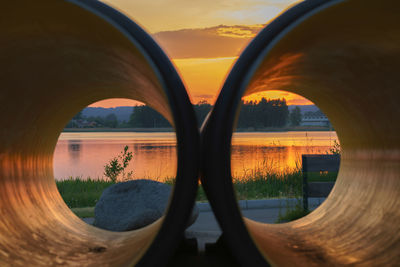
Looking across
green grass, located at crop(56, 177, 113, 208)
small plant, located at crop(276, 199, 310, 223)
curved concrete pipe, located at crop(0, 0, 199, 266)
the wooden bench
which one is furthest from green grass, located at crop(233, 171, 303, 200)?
curved concrete pipe, located at crop(0, 0, 199, 266)

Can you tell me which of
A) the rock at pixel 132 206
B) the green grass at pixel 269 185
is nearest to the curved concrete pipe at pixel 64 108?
the rock at pixel 132 206

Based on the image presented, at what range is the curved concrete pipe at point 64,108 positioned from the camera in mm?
2352

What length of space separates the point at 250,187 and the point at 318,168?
9.45 feet

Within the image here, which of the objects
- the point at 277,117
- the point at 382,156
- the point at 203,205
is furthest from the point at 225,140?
the point at 277,117

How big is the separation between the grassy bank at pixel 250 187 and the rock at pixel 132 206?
3.03 meters

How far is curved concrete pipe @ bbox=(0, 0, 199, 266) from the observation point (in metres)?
2.35

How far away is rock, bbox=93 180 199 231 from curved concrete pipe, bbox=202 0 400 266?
1.89 metres

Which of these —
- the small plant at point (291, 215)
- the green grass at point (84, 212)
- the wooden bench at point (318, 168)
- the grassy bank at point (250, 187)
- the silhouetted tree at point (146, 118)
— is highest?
the silhouetted tree at point (146, 118)

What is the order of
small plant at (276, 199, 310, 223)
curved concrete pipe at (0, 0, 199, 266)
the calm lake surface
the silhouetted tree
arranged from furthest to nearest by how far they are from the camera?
the silhouetted tree → the calm lake surface → small plant at (276, 199, 310, 223) → curved concrete pipe at (0, 0, 199, 266)

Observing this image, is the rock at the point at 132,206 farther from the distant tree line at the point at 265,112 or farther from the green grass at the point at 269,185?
the distant tree line at the point at 265,112

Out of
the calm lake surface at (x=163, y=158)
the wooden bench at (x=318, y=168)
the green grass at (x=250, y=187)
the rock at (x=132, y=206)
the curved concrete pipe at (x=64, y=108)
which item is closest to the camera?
the curved concrete pipe at (x=64, y=108)

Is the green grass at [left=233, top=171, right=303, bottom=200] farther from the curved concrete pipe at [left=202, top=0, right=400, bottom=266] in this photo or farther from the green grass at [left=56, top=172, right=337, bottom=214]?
the curved concrete pipe at [left=202, top=0, right=400, bottom=266]

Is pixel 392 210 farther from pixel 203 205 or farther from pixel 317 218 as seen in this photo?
pixel 203 205

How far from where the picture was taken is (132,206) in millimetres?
6117
